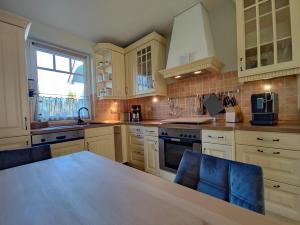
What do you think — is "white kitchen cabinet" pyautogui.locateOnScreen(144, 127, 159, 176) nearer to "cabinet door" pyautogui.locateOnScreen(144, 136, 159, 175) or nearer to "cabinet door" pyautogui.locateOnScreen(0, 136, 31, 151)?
"cabinet door" pyautogui.locateOnScreen(144, 136, 159, 175)

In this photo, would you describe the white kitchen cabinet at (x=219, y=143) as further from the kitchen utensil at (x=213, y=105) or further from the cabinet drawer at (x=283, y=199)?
the kitchen utensil at (x=213, y=105)

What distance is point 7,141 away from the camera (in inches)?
65.4

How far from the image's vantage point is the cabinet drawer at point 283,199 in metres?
1.31

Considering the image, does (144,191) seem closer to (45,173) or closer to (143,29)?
(45,173)

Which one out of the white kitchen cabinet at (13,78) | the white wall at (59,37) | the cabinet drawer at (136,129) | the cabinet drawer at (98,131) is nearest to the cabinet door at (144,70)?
the cabinet drawer at (136,129)

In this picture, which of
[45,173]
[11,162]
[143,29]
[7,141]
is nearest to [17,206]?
[45,173]

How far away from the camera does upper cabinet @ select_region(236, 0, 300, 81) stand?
1486mm

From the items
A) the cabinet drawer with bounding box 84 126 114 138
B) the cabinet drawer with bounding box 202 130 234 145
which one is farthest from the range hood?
the cabinet drawer with bounding box 84 126 114 138

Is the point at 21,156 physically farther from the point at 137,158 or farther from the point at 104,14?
the point at 104,14

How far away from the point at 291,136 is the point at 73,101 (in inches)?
118

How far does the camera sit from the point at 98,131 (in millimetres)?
2512

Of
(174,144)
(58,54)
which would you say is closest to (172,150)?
(174,144)

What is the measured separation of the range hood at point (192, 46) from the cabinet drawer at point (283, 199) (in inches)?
54.8

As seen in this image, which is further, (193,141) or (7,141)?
(193,141)
